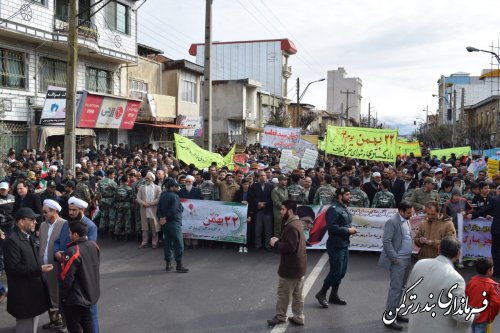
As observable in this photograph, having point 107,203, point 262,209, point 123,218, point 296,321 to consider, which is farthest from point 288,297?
point 107,203

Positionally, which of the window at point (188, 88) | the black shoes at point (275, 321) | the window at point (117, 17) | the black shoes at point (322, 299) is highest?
the window at point (117, 17)

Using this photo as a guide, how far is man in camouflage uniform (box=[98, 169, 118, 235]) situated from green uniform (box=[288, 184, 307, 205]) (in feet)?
14.3

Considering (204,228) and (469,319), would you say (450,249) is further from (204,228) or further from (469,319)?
(204,228)

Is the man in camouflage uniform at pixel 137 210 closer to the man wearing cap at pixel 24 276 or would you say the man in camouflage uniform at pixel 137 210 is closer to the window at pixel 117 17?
the man wearing cap at pixel 24 276

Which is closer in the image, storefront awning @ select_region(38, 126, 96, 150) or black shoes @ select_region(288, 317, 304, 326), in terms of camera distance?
black shoes @ select_region(288, 317, 304, 326)

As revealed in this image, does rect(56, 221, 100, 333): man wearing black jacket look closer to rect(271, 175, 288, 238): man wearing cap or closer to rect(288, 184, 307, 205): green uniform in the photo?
rect(271, 175, 288, 238): man wearing cap

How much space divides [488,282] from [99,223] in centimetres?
965

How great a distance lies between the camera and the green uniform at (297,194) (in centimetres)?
1100

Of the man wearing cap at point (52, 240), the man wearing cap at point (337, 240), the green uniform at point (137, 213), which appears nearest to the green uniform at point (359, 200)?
the man wearing cap at point (337, 240)

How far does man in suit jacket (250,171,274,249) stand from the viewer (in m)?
10.9

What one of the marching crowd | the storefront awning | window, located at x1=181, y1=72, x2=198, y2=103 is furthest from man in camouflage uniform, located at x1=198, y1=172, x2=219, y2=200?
window, located at x1=181, y1=72, x2=198, y2=103

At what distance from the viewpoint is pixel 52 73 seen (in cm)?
2195

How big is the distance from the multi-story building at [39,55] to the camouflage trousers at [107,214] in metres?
7.82

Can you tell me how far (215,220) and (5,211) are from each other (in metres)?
4.43
